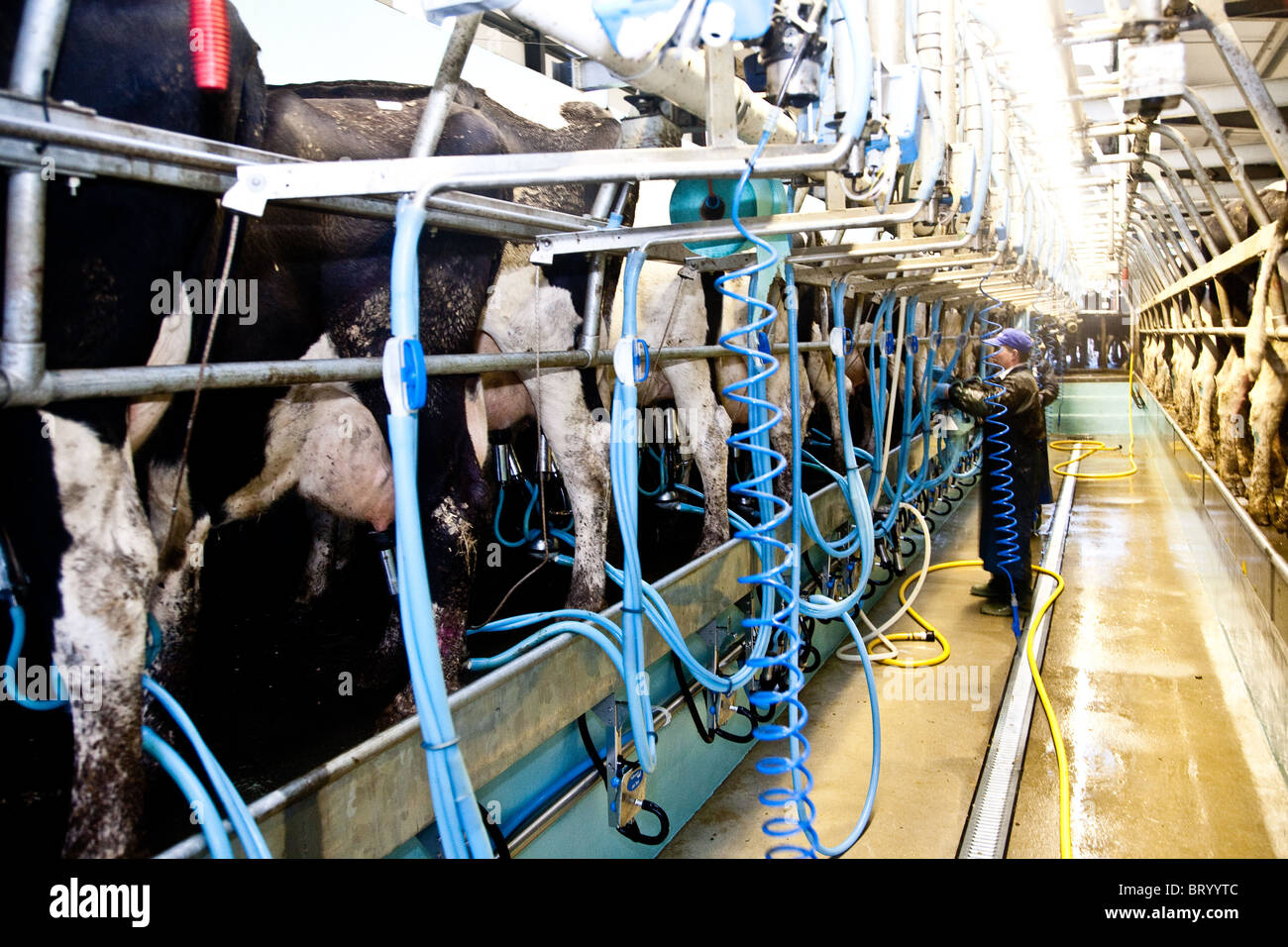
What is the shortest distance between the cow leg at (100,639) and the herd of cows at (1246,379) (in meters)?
5.15

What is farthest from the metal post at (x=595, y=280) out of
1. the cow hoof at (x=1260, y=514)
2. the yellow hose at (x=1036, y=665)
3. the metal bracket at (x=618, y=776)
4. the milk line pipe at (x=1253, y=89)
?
the cow hoof at (x=1260, y=514)

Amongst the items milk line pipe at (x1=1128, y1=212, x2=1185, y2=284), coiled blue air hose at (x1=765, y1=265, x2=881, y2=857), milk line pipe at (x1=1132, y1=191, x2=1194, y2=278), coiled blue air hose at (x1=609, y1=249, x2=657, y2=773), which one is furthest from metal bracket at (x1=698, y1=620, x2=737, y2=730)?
milk line pipe at (x1=1128, y1=212, x2=1185, y2=284)

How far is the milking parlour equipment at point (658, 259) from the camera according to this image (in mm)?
1370

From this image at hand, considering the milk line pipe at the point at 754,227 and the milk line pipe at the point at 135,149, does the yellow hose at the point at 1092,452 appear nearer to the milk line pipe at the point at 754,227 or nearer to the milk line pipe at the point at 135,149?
the milk line pipe at the point at 754,227

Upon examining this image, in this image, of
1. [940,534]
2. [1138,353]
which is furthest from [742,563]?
[1138,353]

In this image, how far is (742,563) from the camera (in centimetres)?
335

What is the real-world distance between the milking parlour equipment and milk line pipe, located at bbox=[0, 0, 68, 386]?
0.04 ft

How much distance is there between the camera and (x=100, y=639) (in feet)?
4.82

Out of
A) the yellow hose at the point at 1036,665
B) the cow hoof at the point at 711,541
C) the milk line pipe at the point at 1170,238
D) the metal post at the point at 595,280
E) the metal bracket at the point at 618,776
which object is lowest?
the yellow hose at the point at 1036,665

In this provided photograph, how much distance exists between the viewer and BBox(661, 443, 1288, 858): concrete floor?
284 centimetres

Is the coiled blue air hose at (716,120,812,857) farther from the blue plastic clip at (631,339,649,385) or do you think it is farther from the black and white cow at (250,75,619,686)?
the black and white cow at (250,75,619,686)

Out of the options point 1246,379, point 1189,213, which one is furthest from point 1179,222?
point 1246,379

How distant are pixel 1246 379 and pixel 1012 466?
1874mm

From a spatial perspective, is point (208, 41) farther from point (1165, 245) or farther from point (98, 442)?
point (1165, 245)
